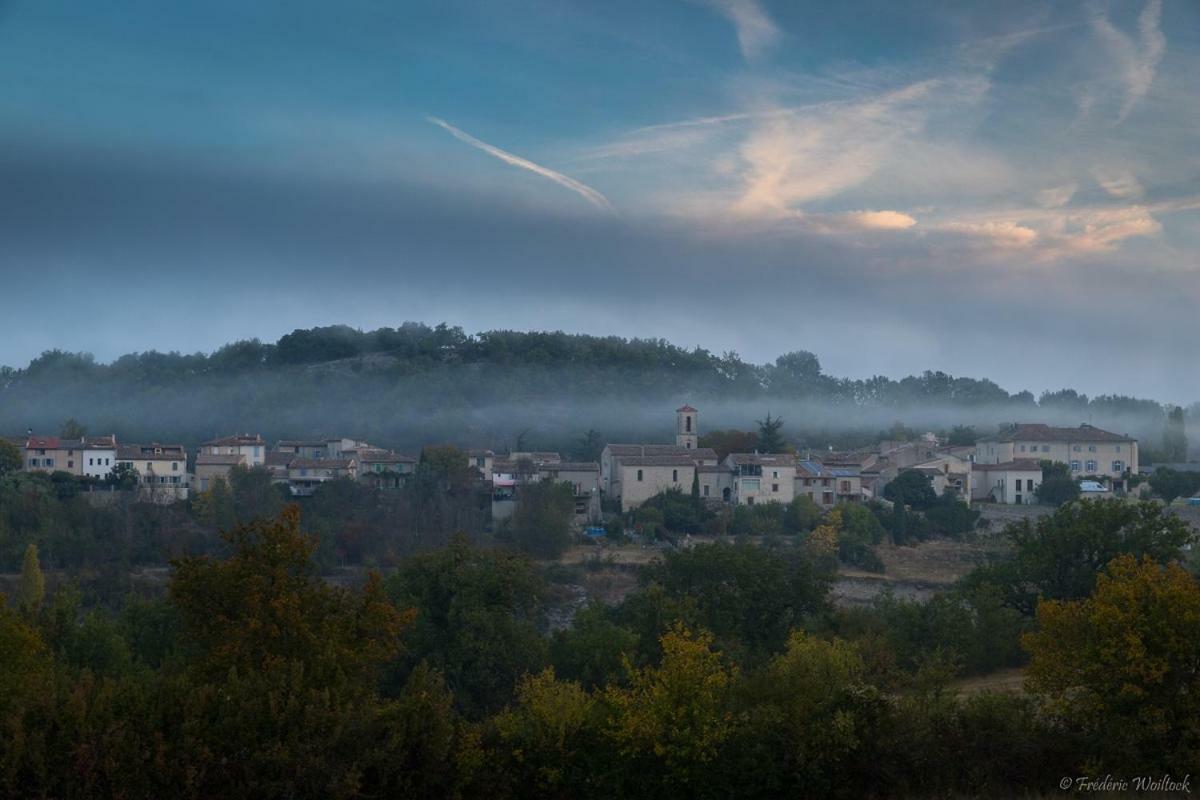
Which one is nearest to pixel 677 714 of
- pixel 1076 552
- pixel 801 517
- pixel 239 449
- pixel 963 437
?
pixel 1076 552

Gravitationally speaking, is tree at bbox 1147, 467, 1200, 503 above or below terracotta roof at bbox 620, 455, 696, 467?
below

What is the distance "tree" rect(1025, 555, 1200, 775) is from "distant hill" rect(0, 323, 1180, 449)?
4873 cm

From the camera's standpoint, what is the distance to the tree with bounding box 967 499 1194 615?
2288cm

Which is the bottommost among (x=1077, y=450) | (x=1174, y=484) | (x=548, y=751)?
(x=548, y=751)

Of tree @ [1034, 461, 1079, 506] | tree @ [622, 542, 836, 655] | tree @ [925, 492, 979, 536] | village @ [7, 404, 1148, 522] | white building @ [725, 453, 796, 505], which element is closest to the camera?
tree @ [622, 542, 836, 655]

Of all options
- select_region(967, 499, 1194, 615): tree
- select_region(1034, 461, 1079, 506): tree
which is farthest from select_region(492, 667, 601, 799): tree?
select_region(1034, 461, 1079, 506): tree

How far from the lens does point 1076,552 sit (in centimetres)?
2305

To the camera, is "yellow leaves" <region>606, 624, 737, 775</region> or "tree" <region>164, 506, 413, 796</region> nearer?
"tree" <region>164, 506, 413, 796</region>

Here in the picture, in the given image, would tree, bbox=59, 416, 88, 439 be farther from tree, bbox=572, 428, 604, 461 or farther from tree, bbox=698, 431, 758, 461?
tree, bbox=698, 431, 758, 461

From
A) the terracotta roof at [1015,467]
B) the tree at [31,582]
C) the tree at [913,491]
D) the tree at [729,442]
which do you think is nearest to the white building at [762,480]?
the tree at [913,491]

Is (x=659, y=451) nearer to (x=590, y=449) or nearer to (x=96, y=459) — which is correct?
(x=590, y=449)

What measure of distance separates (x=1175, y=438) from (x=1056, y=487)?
22.4 meters

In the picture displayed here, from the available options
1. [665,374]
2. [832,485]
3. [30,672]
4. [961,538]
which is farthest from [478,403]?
[30,672]

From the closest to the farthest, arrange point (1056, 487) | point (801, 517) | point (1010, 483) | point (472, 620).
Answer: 1. point (472, 620)
2. point (801, 517)
3. point (1056, 487)
4. point (1010, 483)
